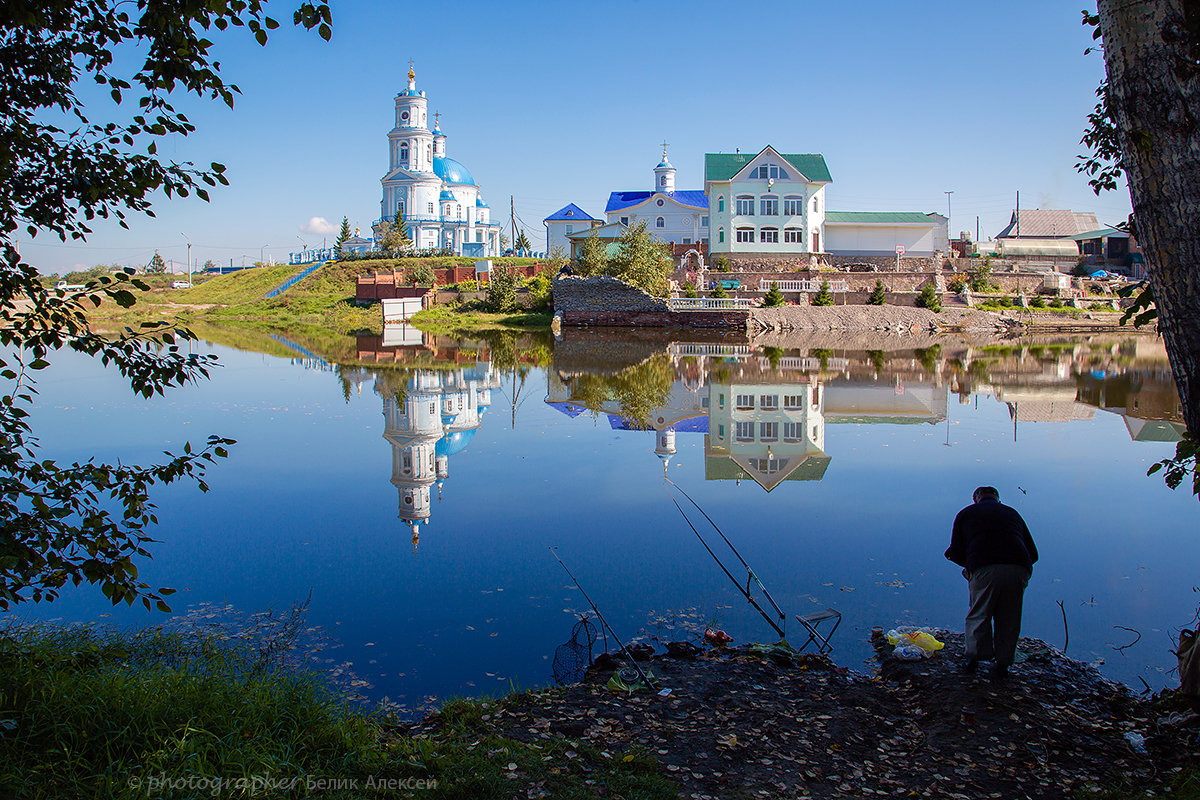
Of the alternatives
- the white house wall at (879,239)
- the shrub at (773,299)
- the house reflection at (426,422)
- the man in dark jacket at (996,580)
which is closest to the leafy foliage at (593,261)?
the shrub at (773,299)

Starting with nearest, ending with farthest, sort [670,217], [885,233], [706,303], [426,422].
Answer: [426,422]
[706,303]
[885,233]
[670,217]

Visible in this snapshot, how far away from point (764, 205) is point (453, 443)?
4240cm

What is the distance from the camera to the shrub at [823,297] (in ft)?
146

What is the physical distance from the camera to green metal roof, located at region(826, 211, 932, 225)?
187ft

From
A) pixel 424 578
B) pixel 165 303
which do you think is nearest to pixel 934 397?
pixel 424 578

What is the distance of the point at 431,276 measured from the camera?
58.2 metres

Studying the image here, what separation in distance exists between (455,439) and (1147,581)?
10.3 metres

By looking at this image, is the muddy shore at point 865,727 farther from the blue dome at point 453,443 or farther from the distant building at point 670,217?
the distant building at point 670,217

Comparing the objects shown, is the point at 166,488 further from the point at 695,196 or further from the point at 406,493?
the point at 695,196

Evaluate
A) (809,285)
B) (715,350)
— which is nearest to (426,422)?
(715,350)

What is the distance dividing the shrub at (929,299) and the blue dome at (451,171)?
50048mm

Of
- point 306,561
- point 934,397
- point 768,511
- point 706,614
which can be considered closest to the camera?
point 706,614

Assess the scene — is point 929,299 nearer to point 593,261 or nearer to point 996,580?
point 593,261

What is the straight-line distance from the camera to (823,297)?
44625 millimetres
